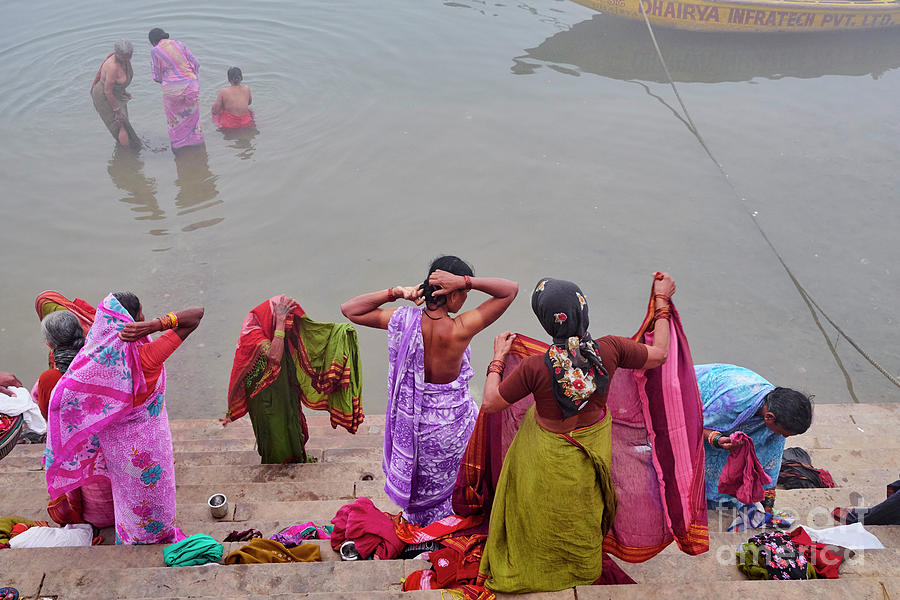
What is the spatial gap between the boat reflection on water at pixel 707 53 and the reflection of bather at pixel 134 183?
7.10 m

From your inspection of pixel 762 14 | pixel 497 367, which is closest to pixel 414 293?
pixel 497 367

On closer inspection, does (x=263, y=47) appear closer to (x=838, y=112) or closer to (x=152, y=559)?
(x=838, y=112)

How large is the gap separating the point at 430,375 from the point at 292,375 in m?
1.11

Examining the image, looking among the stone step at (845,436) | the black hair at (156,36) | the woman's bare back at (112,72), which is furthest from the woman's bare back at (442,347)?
the woman's bare back at (112,72)

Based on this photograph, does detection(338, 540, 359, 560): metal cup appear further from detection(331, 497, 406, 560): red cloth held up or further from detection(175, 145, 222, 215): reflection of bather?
detection(175, 145, 222, 215): reflection of bather

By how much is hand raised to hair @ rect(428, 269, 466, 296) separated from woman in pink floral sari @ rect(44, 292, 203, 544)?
1.21 m

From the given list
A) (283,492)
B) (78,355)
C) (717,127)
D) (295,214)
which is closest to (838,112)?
(717,127)

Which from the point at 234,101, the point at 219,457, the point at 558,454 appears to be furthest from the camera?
the point at 234,101

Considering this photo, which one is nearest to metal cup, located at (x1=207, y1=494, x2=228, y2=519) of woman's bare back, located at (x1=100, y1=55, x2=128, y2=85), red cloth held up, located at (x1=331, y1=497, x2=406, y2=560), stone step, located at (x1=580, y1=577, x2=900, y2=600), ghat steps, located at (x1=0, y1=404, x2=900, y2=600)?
ghat steps, located at (x1=0, y1=404, x2=900, y2=600)

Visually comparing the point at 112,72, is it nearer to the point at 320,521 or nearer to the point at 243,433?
the point at 243,433

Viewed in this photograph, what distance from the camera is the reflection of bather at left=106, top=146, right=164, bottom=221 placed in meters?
9.04

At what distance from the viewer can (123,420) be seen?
133 inches

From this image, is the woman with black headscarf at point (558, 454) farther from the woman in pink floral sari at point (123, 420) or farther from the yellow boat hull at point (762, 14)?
the yellow boat hull at point (762, 14)

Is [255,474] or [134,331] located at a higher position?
[134,331]
